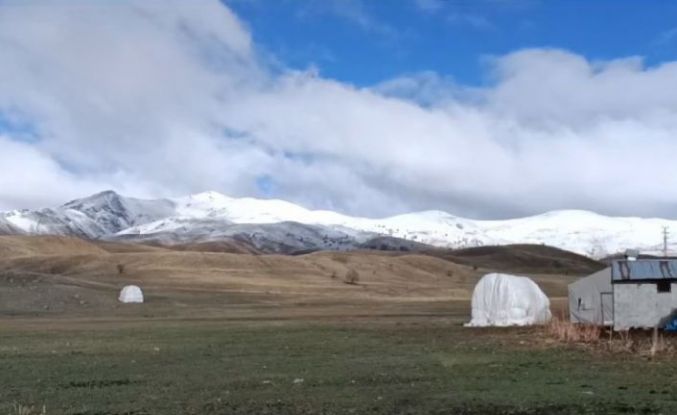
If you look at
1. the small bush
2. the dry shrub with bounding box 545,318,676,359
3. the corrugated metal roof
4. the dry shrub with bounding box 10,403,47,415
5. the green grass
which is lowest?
the dry shrub with bounding box 10,403,47,415

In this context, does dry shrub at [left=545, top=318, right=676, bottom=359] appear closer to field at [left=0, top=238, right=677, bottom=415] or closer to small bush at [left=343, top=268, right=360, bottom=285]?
field at [left=0, top=238, right=677, bottom=415]

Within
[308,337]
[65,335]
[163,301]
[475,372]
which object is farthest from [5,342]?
[163,301]

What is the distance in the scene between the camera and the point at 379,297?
339 ft

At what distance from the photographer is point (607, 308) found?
53.5m

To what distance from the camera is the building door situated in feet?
173

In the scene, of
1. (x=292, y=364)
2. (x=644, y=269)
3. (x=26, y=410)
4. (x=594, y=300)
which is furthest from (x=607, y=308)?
(x=26, y=410)

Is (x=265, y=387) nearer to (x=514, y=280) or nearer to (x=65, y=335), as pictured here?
(x=65, y=335)

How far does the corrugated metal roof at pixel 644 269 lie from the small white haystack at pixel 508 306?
4.84 metres

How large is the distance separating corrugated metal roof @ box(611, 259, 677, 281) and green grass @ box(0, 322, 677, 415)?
11.1 meters

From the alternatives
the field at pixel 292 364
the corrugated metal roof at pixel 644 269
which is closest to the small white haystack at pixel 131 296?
the field at pixel 292 364

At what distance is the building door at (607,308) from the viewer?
173ft

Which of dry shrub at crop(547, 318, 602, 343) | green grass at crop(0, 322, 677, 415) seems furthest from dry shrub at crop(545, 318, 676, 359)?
green grass at crop(0, 322, 677, 415)

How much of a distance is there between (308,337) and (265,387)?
62.9ft

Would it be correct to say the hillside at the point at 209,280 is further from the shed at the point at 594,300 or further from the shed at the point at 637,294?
the shed at the point at 637,294
